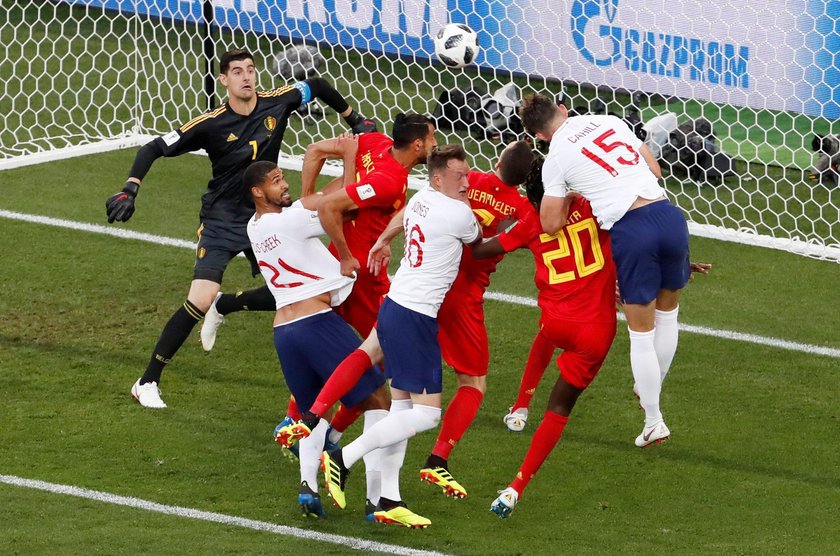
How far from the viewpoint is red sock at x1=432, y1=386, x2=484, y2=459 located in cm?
705

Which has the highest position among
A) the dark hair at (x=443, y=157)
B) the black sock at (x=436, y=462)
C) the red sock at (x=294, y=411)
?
the dark hair at (x=443, y=157)

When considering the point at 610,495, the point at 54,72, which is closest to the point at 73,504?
the point at 610,495

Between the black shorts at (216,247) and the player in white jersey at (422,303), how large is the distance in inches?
74.1

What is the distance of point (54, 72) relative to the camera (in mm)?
14422

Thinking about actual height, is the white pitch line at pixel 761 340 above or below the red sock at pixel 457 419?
below

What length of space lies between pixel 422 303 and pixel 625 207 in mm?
1081

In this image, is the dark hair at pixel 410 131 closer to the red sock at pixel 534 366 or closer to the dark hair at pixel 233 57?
the red sock at pixel 534 366

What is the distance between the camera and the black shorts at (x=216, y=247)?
8.59 metres

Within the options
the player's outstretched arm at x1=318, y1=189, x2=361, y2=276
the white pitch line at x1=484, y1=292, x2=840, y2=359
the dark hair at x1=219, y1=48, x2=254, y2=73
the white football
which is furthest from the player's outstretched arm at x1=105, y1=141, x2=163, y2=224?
the white football

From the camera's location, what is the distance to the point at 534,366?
26.0ft

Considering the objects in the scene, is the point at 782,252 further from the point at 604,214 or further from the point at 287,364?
the point at 287,364

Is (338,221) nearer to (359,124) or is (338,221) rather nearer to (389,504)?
(389,504)

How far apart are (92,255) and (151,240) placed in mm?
518

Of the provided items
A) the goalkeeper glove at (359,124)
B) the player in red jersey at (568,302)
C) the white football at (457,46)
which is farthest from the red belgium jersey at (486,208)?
the white football at (457,46)
